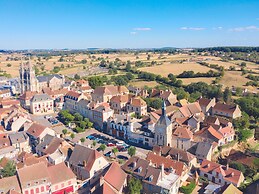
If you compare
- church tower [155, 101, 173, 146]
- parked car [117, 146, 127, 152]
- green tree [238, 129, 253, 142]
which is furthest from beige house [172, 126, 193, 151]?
green tree [238, 129, 253, 142]

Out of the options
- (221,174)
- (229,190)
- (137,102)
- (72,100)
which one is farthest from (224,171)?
(72,100)

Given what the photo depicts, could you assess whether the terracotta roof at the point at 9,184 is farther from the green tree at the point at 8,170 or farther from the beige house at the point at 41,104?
the beige house at the point at 41,104

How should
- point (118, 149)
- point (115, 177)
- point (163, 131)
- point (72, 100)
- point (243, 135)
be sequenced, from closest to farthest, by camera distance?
1. point (115, 177)
2. point (163, 131)
3. point (118, 149)
4. point (243, 135)
5. point (72, 100)

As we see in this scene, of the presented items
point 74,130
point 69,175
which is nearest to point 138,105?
point 74,130

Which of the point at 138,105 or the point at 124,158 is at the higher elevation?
the point at 138,105

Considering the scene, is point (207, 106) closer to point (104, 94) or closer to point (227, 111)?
point (227, 111)

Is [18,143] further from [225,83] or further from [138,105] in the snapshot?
[225,83]

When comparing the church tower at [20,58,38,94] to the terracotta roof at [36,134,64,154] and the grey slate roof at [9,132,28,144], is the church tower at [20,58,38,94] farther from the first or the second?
the terracotta roof at [36,134,64,154]
